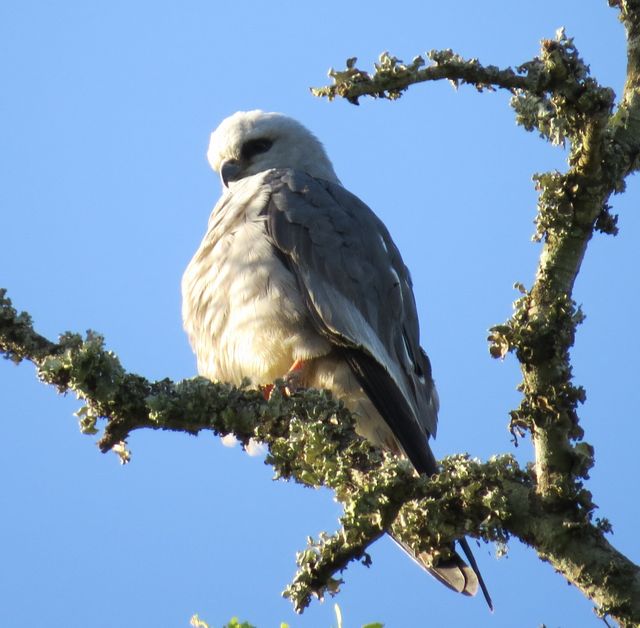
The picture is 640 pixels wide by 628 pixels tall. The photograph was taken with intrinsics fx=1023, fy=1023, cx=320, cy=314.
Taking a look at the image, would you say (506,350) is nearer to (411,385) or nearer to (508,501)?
(508,501)

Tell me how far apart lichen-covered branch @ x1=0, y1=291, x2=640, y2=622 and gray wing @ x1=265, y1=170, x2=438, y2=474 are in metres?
0.77

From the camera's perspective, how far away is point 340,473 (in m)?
2.91

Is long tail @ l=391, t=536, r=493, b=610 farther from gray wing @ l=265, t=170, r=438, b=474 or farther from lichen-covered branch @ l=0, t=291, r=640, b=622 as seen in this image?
gray wing @ l=265, t=170, r=438, b=474

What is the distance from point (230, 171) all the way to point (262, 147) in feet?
0.95

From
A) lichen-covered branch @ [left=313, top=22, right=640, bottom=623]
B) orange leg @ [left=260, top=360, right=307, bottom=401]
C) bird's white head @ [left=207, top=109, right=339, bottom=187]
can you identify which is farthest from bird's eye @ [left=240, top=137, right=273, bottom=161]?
lichen-covered branch @ [left=313, top=22, right=640, bottom=623]

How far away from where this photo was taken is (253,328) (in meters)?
4.50

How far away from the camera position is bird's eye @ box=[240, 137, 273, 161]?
21.4 ft

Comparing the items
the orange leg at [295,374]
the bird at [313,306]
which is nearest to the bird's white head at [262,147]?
the bird at [313,306]

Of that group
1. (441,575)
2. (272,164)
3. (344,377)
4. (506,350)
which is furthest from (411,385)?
(272,164)

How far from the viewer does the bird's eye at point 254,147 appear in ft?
21.4

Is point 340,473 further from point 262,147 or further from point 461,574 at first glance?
point 262,147

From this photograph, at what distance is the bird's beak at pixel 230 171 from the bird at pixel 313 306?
0.93m

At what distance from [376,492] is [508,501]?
396mm

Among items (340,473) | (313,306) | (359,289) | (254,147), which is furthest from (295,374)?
(254,147)
